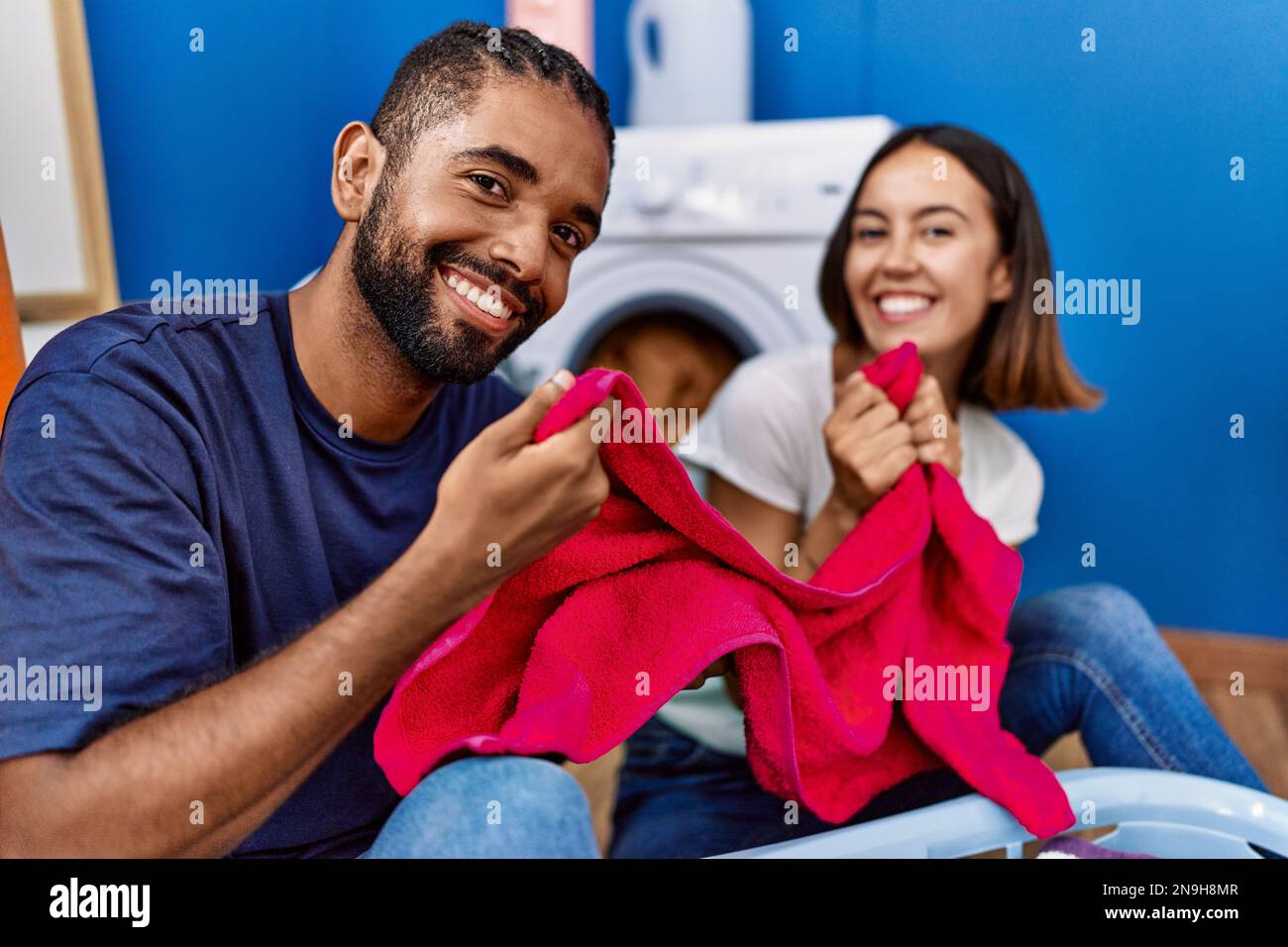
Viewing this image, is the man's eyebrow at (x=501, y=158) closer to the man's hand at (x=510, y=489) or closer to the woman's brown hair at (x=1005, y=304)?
the man's hand at (x=510, y=489)

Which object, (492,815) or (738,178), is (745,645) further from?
(738,178)

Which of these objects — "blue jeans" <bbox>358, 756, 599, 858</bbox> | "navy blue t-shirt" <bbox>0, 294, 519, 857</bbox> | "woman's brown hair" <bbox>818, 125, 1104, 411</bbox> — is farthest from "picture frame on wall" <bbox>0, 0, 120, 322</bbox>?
"woman's brown hair" <bbox>818, 125, 1104, 411</bbox>

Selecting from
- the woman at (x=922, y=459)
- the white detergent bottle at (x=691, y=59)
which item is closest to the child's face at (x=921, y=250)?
the woman at (x=922, y=459)

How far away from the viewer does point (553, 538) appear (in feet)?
2.05

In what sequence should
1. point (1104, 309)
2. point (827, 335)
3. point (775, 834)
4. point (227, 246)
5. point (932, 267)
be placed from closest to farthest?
point (775, 834) → point (932, 267) → point (227, 246) → point (827, 335) → point (1104, 309)

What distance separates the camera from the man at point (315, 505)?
0.56m

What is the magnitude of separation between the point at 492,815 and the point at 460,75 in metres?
0.50

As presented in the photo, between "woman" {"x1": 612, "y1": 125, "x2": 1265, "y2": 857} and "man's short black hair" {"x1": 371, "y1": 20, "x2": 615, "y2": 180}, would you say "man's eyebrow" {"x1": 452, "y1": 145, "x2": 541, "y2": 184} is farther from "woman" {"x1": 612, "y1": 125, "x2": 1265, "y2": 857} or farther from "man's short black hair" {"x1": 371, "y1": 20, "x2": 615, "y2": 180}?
"woman" {"x1": 612, "y1": 125, "x2": 1265, "y2": 857}

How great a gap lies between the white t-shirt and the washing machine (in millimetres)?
428

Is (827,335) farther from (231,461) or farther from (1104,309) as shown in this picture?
(231,461)

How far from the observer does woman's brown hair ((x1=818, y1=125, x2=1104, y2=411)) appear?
1108 millimetres
